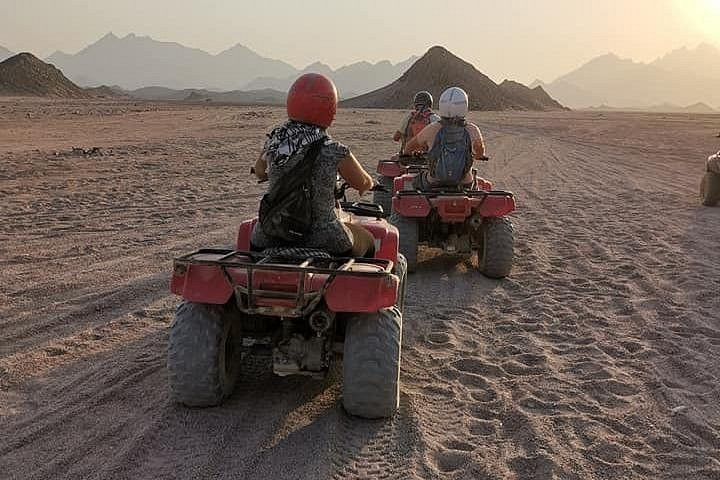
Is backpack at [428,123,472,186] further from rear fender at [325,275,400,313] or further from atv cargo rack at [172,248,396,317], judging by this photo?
rear fender at [325,275,400,313]

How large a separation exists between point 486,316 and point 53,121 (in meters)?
27.7

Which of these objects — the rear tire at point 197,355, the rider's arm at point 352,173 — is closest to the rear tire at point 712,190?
the rider's arm at point 352,173

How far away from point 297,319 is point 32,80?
75.7 metres

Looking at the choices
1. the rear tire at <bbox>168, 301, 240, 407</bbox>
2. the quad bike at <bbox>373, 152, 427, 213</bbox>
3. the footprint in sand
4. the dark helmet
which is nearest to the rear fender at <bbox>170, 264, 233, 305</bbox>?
the rear tire at <bbox>168, 301, 240, 407</bbox>

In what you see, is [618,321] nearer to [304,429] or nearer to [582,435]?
[582,435]

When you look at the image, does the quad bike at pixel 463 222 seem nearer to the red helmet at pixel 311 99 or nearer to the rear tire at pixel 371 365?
the red helmet at pixel 311 99

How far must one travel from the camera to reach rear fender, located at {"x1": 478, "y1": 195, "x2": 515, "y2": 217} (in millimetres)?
6922

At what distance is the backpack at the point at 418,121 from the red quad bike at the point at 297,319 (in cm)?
647

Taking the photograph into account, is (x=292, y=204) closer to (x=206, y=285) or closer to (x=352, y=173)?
(x=352, y=173)

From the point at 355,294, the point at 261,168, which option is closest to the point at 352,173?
the point at 261,168

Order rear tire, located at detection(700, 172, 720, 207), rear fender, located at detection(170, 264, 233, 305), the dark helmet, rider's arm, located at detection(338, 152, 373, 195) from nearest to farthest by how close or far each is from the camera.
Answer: rear fender, located at detection(170, 264, 233, 305)
rider's arm, located at detection(338, 152, 373, 195)
the dark helmet
rear tire, located at detection(700, 172, 720, 207)

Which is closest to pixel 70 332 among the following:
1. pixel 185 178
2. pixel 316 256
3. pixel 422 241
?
pixel 316 256

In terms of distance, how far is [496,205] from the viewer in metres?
6.93

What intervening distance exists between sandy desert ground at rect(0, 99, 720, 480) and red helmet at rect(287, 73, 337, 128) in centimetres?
158
